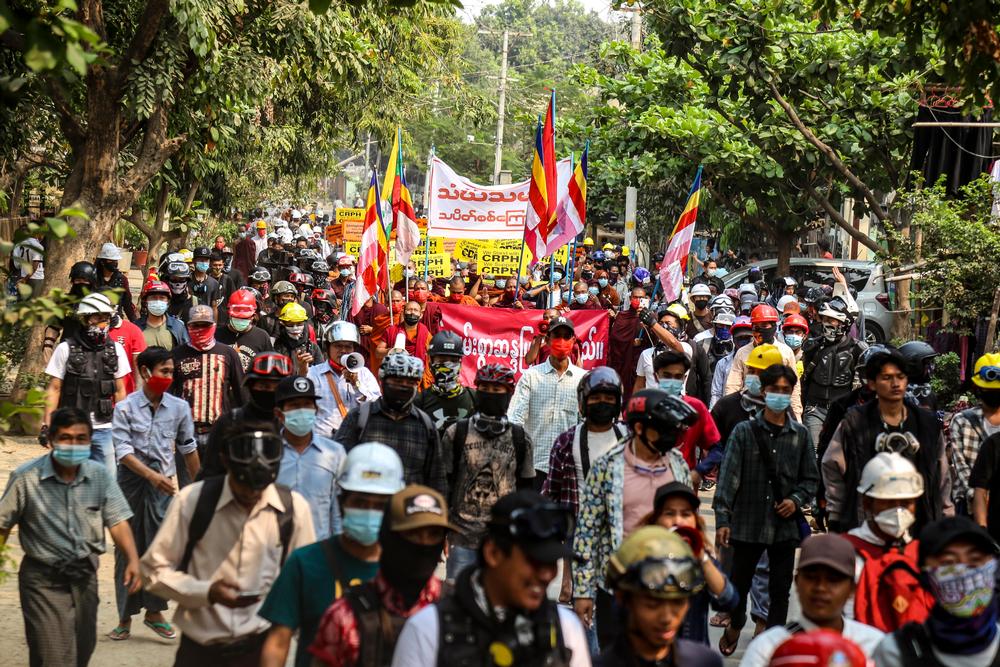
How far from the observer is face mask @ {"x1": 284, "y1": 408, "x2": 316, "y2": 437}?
664 cm

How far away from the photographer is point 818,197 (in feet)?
70.2

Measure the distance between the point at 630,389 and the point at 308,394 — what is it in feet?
24.5

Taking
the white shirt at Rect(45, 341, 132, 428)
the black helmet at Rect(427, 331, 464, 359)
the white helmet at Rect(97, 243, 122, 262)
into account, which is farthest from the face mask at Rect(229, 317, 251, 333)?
the white helmet at Rect(97, 243, 122, 262)

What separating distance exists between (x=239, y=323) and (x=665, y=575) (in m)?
7.20

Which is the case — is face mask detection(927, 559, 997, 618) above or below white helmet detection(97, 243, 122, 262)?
below

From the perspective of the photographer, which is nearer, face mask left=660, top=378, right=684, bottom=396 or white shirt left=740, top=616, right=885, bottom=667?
white shirt left=740, top=616, right=885, bottom=667

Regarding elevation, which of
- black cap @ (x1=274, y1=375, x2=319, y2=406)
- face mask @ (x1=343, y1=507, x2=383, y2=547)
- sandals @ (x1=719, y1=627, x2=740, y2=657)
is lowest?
sandals @ (x1=719, y1=627, x2=740, y2=657)

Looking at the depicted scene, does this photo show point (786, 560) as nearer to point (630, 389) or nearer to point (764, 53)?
point (630, 389)

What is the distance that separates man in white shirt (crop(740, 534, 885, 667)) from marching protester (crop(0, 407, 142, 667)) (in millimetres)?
3167

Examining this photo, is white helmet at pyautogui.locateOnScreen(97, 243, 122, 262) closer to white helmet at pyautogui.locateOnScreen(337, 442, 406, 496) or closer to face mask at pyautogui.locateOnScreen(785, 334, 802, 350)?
face mask at pyautogui.locateOnScreen(785, 334, 802, 350)

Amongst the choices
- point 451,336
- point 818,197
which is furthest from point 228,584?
point 818,197

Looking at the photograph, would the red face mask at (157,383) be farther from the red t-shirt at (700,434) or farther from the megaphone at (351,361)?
the red t-shirt at (700,434)

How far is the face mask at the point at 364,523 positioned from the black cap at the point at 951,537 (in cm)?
177

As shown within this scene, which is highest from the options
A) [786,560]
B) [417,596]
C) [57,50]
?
[57,50]
